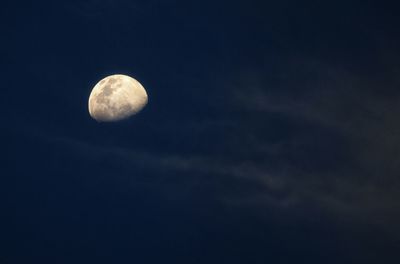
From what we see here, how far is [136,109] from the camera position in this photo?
2842 cm

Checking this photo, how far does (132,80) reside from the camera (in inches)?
1182

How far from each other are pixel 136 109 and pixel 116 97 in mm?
1573

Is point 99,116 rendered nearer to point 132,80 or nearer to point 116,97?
point 116,97

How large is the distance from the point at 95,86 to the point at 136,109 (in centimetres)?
431

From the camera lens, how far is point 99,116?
92.6ft

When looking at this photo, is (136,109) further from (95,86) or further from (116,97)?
(95,86)

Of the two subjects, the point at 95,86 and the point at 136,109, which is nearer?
the point at 136,109

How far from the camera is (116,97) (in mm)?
27969

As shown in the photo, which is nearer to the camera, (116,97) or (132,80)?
(116,97)

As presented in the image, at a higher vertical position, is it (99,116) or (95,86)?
(95,86)

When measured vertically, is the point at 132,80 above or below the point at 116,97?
above

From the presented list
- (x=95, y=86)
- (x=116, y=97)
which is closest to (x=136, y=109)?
(x=116, y=97)

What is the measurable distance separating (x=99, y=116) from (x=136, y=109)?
255cm

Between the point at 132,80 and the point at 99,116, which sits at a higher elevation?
the point at 132,80
